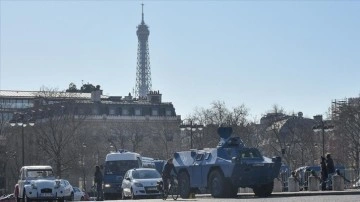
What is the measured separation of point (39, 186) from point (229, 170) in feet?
29.8

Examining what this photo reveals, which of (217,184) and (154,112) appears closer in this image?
(217,184)

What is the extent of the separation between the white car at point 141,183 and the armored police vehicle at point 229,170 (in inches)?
217

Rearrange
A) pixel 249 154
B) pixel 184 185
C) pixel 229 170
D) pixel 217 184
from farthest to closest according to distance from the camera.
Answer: pixel 184 185 < pixel 249 154 < pixel 217 184 < pixel 229 170

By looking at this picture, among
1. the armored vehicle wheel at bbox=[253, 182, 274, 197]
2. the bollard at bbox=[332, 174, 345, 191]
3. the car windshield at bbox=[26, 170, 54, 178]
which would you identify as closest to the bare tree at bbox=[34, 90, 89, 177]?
the car windshield at bbox=[26, 170, 54, 178]

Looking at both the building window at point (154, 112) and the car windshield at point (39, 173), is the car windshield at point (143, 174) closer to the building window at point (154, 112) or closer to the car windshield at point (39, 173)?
the car windshield at point (39, 173)

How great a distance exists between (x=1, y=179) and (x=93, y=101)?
50059 mm

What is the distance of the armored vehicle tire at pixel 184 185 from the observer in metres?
38.5

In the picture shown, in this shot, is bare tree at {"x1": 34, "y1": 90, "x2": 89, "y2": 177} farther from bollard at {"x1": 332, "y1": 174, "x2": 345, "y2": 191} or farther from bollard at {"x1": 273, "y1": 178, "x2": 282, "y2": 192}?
bollard at {"x1": 332, "y1": 174, "x2": 345, "y2": 191}

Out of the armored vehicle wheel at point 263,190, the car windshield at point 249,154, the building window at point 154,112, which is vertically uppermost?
the building window at point 154,112

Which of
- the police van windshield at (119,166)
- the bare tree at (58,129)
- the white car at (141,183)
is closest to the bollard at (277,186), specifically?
the white car at (141,183)

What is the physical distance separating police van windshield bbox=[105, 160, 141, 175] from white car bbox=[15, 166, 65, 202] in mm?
10273

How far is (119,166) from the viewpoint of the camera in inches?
2061

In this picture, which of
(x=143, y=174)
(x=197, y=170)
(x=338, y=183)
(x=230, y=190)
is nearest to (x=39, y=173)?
(x=143, y=174)

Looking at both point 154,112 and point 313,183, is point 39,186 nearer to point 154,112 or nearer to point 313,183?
point 313,183
